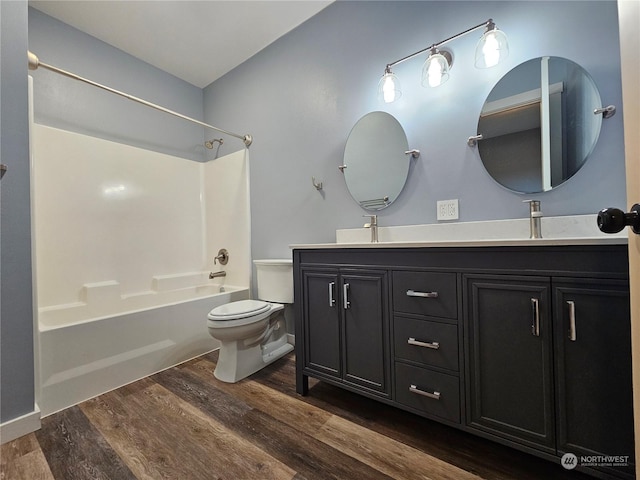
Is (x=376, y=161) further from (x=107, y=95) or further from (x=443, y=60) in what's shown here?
(x=107, y=95)

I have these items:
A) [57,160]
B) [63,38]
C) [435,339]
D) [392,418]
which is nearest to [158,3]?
[63,38]

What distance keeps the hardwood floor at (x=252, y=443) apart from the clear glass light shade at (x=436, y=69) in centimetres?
182

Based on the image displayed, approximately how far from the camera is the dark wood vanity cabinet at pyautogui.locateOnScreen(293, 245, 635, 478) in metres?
0.86

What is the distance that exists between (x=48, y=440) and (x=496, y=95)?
9.20 feet

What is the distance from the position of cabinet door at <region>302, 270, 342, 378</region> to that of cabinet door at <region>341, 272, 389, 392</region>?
55 millimetres

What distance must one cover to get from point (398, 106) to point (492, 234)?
3.26 feet

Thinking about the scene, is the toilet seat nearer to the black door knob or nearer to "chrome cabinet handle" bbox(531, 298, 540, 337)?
"chrome cabinet handle" bbox(531, 298, 540, 337)

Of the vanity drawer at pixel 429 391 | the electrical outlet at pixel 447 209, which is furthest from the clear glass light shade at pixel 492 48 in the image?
the vanity drawer at pixel 429 391

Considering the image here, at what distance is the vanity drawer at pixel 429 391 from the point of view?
3.67 ft

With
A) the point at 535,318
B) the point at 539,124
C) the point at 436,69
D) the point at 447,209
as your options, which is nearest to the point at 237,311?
the point at 447,209

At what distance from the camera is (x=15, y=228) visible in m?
1.35

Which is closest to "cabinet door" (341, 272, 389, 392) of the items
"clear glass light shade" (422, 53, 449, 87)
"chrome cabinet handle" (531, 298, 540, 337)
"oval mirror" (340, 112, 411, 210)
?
"chrome cabinet handle" (531, 298, 540, 337)

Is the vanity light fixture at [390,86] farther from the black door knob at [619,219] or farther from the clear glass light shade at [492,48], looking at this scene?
the black door knob at [619,219]

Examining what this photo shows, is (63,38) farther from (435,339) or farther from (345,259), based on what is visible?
(435,339)
